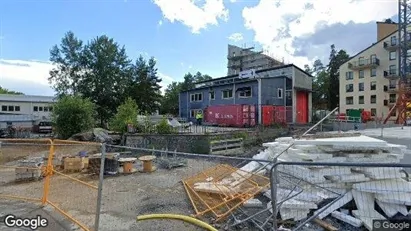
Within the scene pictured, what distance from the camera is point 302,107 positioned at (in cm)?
4003

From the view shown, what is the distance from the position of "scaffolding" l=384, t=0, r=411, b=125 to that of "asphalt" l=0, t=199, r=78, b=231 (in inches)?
1647

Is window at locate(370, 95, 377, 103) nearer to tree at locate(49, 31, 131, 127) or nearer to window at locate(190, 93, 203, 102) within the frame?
window at locate(190, 93, 203, 102)

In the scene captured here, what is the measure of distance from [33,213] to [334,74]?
72.7 metres

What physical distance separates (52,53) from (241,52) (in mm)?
40989

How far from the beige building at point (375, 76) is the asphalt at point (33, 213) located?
55.2 m

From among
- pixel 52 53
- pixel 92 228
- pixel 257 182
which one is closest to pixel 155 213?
pixel 92 228

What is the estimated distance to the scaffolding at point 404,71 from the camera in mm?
39000

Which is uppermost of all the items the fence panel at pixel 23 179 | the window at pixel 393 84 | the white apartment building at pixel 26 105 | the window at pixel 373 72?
the window at pixel 373 72

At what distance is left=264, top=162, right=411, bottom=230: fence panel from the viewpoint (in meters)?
5.83

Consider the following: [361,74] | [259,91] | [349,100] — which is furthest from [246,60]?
[259,91]

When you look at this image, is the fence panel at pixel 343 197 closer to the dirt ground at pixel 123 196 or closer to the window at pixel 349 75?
the dirt ground at pixel 123 196

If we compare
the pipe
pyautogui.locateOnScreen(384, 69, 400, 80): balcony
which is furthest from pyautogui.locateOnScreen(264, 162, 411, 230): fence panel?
pyautogui.locateOnScreen(384, 69, 400, 80): balcony

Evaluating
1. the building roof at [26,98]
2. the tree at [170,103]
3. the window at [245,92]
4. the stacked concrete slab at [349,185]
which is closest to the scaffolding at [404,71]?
the window at [245,92]

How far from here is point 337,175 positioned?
21.9 feet
